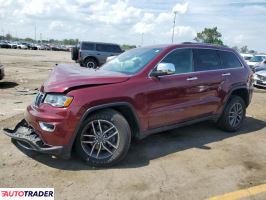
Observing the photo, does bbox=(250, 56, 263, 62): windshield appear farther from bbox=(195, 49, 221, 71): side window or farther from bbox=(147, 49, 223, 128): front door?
bbox=(147, 49, 223, 128): front door

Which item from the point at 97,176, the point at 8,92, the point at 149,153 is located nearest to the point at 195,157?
the point at 149,153

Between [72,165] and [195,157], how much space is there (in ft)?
6.35

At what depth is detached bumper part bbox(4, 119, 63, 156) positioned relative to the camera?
423 cm

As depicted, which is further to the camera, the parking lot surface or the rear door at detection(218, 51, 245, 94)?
the rear door at detection(218, 51, 245, 94)

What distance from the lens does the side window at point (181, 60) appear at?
17.8 feet

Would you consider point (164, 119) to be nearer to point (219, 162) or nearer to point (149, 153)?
point (149, 153)

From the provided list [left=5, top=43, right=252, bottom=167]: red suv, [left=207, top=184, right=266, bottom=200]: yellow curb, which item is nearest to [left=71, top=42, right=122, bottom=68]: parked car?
[left=5, top=43, right=252, bottom=167]: red suv

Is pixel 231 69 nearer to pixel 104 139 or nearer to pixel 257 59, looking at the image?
pixel 104 139

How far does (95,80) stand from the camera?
14.7 feet

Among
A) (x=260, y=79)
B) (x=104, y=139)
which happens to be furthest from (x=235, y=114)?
(x=260, y=79)

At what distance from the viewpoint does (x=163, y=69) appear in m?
4.94

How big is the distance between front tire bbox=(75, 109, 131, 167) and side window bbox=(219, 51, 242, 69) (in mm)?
2835

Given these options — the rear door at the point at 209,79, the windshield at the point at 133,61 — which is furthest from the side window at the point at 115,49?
the windshield at the point at 133,61

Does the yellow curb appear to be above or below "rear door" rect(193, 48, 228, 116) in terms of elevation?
below
